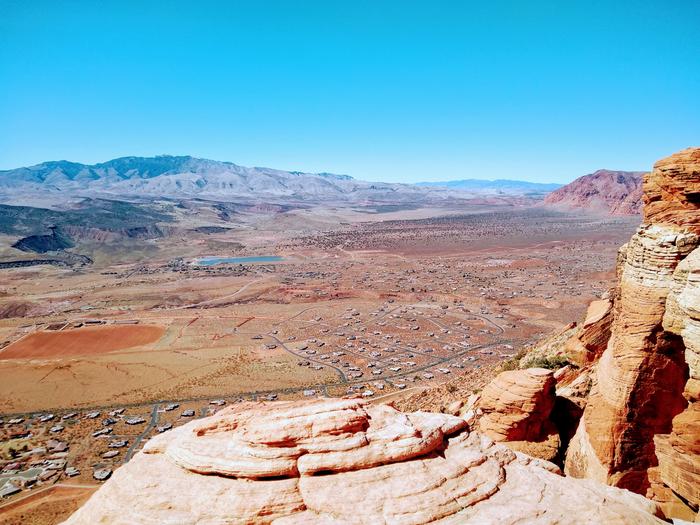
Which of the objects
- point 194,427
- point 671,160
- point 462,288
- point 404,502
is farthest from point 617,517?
point 462,288

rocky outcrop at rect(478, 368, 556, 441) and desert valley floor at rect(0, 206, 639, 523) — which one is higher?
rocky outcrop at rect(478, 368, 556, 441)

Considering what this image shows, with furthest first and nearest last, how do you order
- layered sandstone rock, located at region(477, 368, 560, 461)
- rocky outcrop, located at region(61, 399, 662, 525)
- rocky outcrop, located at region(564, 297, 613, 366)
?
rocky outcrop, located at region(564, 297, 613, 366) < layered sandstone rock, located at region(477, 368, 560, 461) < rocky outcrop, located at region(61, 399, 662, 525)

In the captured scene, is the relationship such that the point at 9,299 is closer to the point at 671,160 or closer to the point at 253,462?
the point at 253,462

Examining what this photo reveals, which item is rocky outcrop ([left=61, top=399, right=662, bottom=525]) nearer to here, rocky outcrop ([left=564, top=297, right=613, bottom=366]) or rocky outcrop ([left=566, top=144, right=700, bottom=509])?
rocky outcrop ([left=566, top=144, right=700, bottom=509])

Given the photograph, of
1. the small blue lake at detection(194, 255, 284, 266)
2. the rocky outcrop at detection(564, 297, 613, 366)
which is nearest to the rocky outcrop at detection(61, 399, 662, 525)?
the rocky outcrop at detection(564, 297, 613, 366)

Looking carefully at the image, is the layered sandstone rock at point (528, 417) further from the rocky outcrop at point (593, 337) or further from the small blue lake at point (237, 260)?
the small blue lake at point (237, 260)
